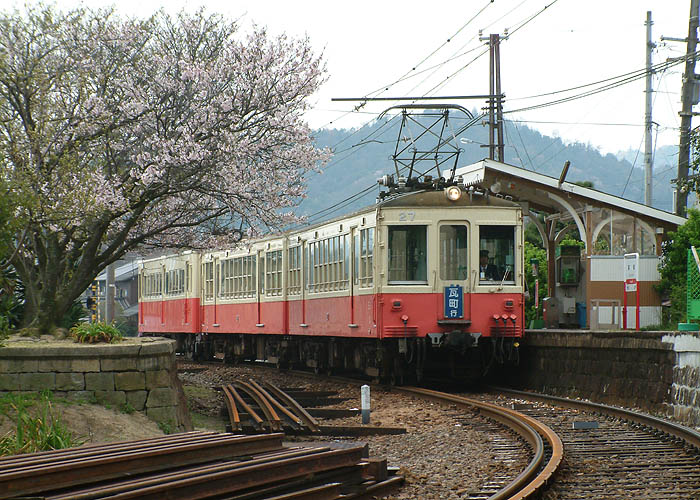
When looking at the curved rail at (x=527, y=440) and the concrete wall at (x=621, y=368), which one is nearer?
the curved rail at (x=527, y=440)

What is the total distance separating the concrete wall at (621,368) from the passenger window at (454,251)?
1630mm

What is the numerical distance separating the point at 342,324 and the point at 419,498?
10.5 meters

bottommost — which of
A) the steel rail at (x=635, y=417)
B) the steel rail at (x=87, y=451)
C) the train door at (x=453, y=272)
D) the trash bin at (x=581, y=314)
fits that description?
the steel rail at (x=635, y=417)

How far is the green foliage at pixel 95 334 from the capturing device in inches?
466

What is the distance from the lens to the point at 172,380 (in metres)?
11.2

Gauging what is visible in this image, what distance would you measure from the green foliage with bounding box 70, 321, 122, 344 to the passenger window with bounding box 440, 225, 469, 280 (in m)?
5.49

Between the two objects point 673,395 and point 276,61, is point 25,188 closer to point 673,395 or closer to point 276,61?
point 276,61

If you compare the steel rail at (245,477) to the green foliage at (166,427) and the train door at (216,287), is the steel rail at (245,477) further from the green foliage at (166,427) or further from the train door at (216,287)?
the train door at (216,287)

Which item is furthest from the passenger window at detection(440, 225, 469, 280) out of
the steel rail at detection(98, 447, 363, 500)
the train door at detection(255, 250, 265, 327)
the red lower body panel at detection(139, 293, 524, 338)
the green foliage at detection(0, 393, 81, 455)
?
the steel rail at detection(98, 447, 363, 500)

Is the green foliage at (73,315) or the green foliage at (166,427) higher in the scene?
the green foliage at (73,315)

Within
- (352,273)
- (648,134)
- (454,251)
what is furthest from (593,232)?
(648,134)

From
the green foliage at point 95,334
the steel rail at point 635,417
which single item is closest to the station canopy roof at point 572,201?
the steel rail at point 635,417

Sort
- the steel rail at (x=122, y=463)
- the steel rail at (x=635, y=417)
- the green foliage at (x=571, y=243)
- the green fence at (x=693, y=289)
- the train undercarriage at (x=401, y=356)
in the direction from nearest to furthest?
the steel rail at (x=122, y=463)
the steel rail at (x=635, y=417)
the green fence at (x=693, y=289)
the train undercarriage at (x=401, y=356)
the green foliage at (x=571, y=243)

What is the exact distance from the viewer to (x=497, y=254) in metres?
16.0
